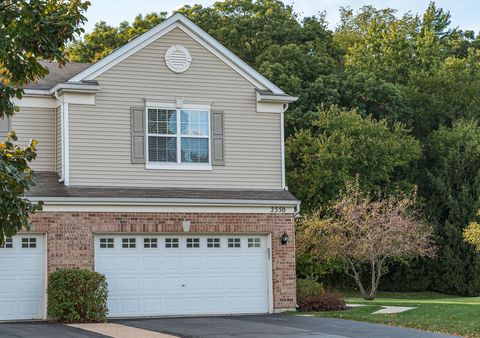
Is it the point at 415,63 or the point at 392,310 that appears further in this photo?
the point at 415,63

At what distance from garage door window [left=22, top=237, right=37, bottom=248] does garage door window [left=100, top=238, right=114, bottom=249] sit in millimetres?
1687

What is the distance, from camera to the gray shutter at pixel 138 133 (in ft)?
78.8

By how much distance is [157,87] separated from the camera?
24594 mm

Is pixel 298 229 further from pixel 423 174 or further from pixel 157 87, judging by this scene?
pixel 423 174

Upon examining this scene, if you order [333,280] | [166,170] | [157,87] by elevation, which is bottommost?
[333,280]

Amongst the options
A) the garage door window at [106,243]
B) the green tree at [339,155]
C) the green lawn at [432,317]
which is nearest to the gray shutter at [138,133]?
the garage door window at [106,243]

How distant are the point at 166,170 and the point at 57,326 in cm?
574

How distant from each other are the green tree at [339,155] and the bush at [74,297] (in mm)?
16501

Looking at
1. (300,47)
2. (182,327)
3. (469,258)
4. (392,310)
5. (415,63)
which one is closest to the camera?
(182,327)

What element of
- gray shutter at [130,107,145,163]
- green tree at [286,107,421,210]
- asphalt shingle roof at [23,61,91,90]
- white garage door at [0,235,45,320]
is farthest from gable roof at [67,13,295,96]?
green tree at [286,107,421,210]

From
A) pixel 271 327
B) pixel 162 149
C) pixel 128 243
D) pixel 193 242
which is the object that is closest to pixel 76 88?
pixel 162 149

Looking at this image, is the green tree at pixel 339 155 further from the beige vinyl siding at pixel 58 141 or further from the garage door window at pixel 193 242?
the beige vinyl siding at pixel 58 141

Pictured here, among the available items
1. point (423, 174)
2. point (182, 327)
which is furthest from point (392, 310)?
point (423, 174)

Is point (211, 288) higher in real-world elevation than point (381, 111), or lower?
lower
